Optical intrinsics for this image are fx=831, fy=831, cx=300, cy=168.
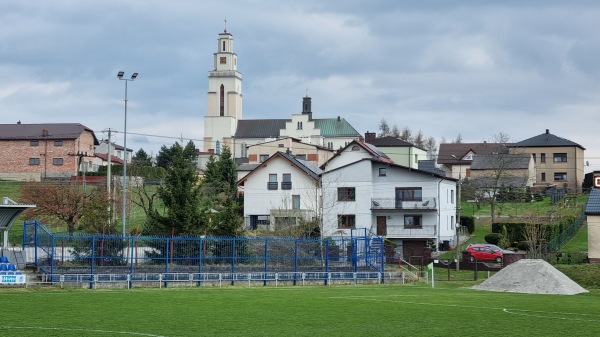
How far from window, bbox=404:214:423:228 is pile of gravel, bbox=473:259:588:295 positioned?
99.7ft

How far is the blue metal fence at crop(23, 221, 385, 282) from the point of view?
4034 cm

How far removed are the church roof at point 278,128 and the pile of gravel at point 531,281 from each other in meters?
117

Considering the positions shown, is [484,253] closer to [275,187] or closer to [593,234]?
[593,234]

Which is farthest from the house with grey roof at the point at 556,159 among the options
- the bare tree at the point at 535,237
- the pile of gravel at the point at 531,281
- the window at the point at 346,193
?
the pile of gravel at the point at 531,281

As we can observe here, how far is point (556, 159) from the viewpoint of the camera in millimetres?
112500

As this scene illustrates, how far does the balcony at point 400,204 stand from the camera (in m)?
69.4

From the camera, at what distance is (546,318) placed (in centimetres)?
2397

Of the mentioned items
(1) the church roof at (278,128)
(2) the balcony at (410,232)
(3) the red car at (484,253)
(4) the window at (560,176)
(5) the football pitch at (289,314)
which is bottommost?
(5) the football pitch at (289,314)

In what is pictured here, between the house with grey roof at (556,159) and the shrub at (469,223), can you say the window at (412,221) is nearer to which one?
the shrub at (469,223)

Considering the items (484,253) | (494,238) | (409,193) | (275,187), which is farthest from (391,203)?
(484,253)

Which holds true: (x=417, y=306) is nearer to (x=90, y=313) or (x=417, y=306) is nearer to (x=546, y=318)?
(x=546, y=318)

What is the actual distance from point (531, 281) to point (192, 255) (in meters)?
18.1

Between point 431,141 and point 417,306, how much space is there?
492ft

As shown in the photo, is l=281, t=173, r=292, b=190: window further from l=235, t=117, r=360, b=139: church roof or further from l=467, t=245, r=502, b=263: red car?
l=235, t=117, r=360, b=139: church roof
